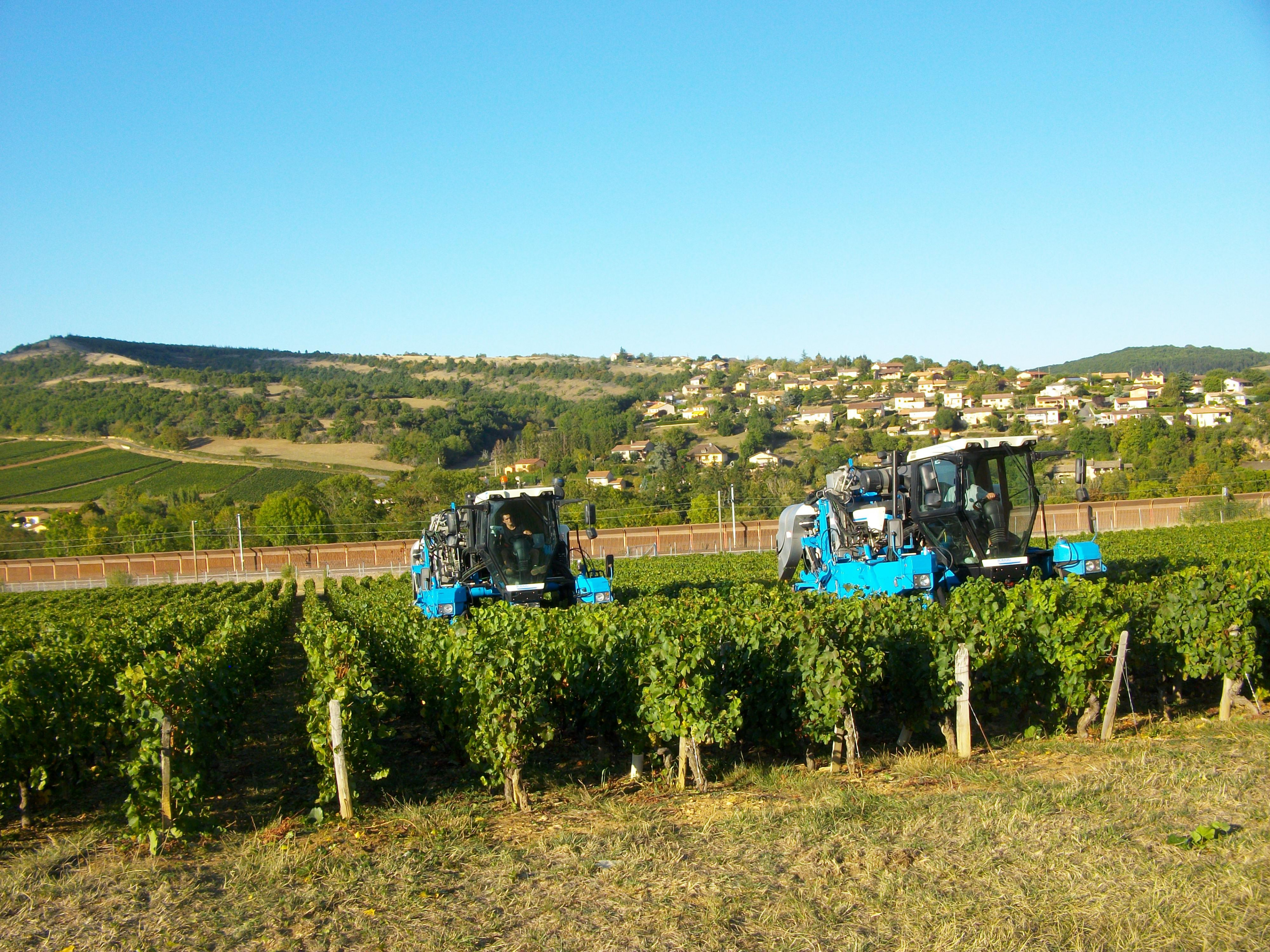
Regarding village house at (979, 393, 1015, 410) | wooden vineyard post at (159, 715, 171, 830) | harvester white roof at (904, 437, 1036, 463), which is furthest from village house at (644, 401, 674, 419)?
wooden vineyard post at (159, 715, 171, 830)

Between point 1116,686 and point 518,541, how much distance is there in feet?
31.6

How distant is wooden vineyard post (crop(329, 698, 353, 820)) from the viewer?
7.36 meters

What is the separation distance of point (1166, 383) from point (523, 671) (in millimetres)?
130015

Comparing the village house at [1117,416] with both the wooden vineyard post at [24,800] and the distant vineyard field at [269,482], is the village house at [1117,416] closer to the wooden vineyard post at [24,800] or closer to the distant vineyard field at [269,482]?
the distant vineyard field at [269,482]

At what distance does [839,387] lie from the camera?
498 feet

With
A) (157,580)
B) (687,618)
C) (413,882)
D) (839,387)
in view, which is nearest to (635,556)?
(157,580)

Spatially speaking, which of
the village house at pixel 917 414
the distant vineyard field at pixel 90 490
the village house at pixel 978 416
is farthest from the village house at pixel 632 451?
the distant vineyard field at pixel 90 490

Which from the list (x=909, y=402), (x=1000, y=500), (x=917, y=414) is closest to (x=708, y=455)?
(x=917, y=414)

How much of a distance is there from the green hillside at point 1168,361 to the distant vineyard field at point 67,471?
131 m

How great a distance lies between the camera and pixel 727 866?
19.7 feet

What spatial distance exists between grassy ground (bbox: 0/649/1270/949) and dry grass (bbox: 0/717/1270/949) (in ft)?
0.06

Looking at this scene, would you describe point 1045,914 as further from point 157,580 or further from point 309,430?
point 309,430

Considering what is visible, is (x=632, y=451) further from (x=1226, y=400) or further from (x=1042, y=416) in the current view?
(x=1226, y=400)

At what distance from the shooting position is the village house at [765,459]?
87.9 metres
